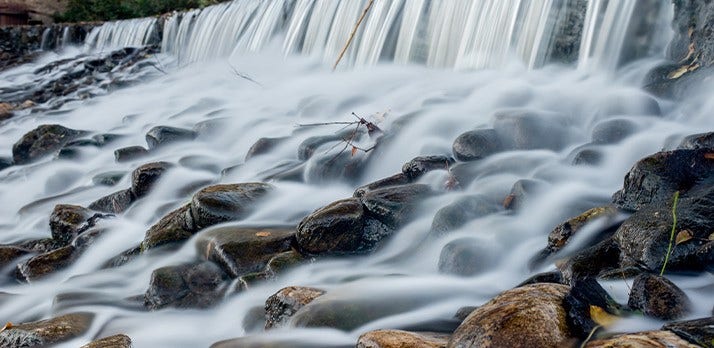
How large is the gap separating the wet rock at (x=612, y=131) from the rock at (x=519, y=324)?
2.80m

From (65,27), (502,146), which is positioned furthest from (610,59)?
(65,27)

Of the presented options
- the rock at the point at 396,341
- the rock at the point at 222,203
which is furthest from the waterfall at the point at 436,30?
the rock at the point at 396,341

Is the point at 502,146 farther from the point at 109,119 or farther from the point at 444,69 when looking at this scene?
the point at 109,119

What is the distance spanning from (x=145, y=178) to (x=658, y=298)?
4459 mm

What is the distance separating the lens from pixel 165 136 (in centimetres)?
761

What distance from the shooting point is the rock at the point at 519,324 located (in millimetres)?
2139

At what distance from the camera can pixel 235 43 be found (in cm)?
1273

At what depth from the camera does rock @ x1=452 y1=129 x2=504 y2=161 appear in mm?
4949

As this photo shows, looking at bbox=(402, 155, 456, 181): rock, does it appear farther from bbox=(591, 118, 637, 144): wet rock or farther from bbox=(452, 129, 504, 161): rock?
bbox=(591, 118, 637, 144): wet rock

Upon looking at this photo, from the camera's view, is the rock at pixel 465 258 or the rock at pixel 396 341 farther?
the rock at pixel 465 258

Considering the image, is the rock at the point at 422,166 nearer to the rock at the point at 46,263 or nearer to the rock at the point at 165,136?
the rock at the point at 46,263

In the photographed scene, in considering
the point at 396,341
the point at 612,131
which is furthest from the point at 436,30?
the point at 396,341

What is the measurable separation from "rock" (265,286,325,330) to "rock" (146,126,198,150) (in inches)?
189

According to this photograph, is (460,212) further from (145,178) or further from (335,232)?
(145,178)
